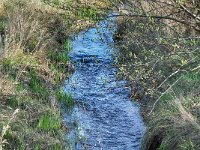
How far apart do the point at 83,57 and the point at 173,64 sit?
4821 mm

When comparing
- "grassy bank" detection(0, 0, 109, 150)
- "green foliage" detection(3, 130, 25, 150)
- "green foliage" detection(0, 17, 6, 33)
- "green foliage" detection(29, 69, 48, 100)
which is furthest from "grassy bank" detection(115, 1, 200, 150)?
"green foliage" detection(0, 17, 6, 33)

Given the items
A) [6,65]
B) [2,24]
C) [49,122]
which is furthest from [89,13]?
[2,24]

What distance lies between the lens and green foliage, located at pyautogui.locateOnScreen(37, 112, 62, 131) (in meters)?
6.65

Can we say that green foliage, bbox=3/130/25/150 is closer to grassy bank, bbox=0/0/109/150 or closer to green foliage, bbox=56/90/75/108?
grassy bank, bbox=0/0/109/150

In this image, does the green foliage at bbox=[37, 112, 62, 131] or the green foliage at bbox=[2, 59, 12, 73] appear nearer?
the green foliage at bbox=[37, 112, 62, 131]

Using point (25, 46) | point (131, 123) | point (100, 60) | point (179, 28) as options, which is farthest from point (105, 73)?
point (179, 28)

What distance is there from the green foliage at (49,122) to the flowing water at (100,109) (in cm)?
25

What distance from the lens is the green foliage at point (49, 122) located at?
6648mm

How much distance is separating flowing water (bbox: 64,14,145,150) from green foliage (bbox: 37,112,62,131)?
25 centimetres

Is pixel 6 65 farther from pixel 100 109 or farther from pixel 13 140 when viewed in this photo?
pixel 13 140

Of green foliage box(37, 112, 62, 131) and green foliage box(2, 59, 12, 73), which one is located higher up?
green foliage box(2, 59, 12, 73)

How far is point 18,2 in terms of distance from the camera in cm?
1133

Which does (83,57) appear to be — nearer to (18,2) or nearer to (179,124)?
(18,2)

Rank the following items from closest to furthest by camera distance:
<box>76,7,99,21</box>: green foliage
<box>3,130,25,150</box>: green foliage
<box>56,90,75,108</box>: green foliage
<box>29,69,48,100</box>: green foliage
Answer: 1. <box>3,130,25,150</box>: green foliage
2. <box>76,7,99,21</box>: green foliage
3. <box>29,69,48,100</box>: green foliage
4. <box>56,90,75,108</box>: green foliage
